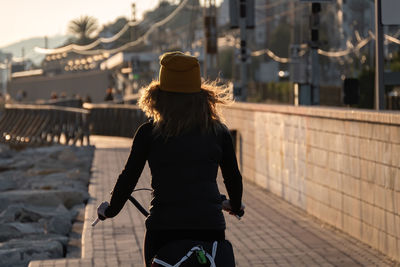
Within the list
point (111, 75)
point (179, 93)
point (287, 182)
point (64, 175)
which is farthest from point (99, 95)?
point (179, 93)

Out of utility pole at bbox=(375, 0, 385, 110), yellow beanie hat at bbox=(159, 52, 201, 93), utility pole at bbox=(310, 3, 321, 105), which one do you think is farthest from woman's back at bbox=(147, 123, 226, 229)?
utility pole at bbox=(310, 3, 321, 105)

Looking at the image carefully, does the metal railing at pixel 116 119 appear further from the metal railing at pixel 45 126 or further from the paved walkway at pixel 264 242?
the paved walkway at pixel 264 242

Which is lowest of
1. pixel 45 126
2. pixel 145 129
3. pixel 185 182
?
pixel 45 126

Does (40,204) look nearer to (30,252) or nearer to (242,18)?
(30,252)

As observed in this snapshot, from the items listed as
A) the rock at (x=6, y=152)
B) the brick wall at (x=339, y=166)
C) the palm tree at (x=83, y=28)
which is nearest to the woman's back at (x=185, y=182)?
the brick wall at (x=339, y=166)

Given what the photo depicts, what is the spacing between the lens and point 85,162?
1011 inches

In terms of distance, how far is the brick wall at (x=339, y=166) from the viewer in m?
9.56

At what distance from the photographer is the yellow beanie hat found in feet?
14.5

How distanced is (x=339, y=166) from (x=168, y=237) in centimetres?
724

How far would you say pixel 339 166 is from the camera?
11.4 meters

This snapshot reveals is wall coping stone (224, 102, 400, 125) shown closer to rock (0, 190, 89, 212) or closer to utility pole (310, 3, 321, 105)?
utility pole (310, 3, 321, 105)

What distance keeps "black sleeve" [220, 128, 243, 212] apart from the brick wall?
4694mm

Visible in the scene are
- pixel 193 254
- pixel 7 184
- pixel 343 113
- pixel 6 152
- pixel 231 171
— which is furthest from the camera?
pixel 6 152

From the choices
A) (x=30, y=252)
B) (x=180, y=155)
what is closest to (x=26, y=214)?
(x=30, y=252)
